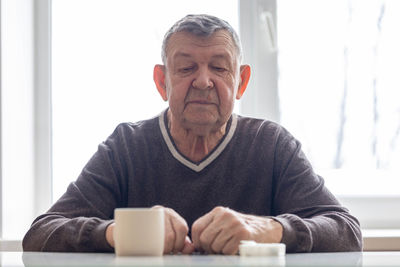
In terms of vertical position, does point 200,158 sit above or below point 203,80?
below

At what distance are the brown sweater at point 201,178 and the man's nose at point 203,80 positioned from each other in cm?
18

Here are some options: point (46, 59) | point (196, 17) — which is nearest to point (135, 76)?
point (46, 59)

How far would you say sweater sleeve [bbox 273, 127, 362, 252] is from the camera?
1.47 meters

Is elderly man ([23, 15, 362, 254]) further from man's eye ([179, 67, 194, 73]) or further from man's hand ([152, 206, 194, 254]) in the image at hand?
man's hand ([152, 206, 194, 254])

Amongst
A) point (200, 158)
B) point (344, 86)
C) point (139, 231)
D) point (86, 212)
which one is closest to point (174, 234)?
point (139, 231)

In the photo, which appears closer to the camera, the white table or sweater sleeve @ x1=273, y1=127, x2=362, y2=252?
the white table

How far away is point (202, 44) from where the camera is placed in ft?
6.08

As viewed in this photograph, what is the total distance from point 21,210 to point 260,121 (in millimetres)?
992

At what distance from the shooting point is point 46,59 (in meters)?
2.58

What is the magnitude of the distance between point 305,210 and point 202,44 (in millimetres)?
530

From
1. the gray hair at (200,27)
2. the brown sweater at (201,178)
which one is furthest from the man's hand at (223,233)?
the gray hair at (200,27)

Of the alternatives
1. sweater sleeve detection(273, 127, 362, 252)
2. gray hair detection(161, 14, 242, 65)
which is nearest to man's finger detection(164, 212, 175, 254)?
sweater sleeve detection(273, 127, 362, 252)

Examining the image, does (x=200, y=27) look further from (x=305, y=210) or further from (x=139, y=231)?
(x=139, y=231)

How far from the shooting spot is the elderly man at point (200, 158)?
1.78m
